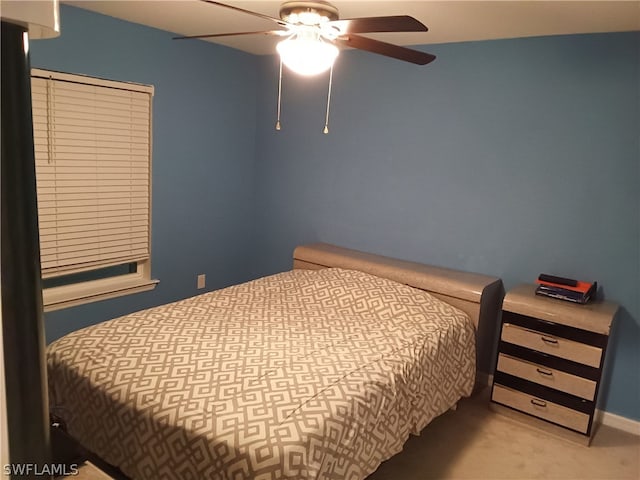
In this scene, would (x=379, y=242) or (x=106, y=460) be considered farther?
(x=379, y=242)

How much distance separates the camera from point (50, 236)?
9.53 feet

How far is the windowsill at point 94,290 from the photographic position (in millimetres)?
3027

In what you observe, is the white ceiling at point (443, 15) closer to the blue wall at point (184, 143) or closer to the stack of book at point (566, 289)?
the blue wall at point (184, 143)

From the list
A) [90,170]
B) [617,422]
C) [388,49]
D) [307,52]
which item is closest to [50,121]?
[90,170]

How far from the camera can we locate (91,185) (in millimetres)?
3053

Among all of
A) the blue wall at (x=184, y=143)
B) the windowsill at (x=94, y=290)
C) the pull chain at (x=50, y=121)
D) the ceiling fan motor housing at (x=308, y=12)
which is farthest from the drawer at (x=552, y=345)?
the pull chain at (x=50, y=121)

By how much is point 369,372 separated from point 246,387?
0.53m

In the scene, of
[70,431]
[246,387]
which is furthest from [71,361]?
[246,387]

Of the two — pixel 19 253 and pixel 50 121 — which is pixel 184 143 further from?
pixel 19 253

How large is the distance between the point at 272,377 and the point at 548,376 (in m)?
1.60

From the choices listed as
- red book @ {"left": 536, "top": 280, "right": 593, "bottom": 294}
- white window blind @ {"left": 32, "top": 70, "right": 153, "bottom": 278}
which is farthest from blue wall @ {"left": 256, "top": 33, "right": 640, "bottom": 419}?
white window blind @ {"left": 32, "top": 70, "right": 153, "bottom": 278}

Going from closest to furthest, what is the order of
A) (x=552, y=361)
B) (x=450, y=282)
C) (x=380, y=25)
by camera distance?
(x=380, y=25), (x=552, y=361), (x=450, y=282)

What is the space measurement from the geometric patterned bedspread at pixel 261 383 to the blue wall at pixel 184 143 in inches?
39.4

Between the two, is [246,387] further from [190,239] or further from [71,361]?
[190,239]
